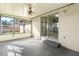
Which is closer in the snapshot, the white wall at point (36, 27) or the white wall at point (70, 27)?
the white wall at point (70, 27)

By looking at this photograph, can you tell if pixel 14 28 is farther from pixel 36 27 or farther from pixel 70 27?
pixel 70 27

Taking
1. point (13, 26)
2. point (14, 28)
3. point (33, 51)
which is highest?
point (13, 26)

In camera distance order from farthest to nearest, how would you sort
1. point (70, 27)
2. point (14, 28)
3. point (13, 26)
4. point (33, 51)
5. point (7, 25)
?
1. point (14, 28)
2. point (13, 26)
3. point (7, 25)
4. point (70, 27)
5. point (33, 51)

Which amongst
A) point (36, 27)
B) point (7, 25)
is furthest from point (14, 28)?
point (36, 27)

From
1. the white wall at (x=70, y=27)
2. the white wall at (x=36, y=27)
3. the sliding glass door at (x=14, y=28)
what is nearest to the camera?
the white wall at (x=70, y=27)

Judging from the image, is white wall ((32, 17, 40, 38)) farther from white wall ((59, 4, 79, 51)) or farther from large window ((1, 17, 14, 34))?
white wall ((59, 4, 79, 51))

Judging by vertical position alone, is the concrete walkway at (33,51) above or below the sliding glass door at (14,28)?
below

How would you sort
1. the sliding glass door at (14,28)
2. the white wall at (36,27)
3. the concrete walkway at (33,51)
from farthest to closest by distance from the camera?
the white wall at (36,27) < the sliding glass door at (14,28) < the concrete walkway at (33,51)

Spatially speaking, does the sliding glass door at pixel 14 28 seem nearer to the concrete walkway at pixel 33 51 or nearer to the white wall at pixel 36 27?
the white wall at pixel 36 27

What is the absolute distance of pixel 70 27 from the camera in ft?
17.9

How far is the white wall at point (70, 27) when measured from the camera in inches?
199

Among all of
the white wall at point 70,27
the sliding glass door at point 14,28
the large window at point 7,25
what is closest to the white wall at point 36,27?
the sliding glass door at point 14,28

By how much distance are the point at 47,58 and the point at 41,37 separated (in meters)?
8.92

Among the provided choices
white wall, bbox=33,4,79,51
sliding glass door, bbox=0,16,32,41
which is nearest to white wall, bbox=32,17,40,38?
sliding glass door, bbox=0,16,32,41
